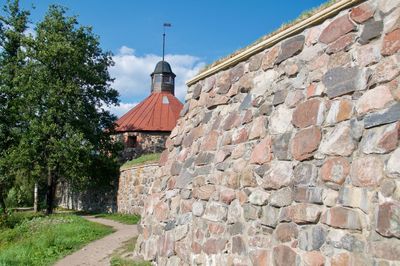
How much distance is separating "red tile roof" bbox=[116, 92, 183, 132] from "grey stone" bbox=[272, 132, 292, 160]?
2047 cm

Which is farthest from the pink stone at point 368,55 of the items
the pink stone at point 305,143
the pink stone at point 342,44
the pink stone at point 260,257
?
the pink stone at point 260,257

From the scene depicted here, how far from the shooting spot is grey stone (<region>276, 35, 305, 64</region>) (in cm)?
489

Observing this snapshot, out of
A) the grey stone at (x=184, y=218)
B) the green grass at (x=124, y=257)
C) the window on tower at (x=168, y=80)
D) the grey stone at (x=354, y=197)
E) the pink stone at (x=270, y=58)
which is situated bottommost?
the green grass at (x=124, y=257)

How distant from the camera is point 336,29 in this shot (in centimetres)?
443

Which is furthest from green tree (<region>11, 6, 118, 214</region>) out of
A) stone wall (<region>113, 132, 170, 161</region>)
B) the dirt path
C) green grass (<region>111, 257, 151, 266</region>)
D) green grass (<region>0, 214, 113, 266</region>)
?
green grass (<region>111, 257, 151, 266</region>)

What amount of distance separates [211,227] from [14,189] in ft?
84.1

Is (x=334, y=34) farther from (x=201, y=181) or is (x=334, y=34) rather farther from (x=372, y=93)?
(x=201, y=181)

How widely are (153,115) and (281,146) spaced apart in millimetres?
22343

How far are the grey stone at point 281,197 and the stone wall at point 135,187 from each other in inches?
405

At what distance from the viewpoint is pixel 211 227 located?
567 cm

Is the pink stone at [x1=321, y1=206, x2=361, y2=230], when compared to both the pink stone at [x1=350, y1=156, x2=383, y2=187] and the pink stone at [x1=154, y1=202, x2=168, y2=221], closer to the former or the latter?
the pink stone at [x1=350, y1=156, x2=383, y2=187]

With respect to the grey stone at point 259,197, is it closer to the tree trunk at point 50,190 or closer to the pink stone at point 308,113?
the pink stone at point 308,113

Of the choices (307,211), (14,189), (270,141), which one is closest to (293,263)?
(307,211)

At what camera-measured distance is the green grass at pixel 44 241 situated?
8.91 m
